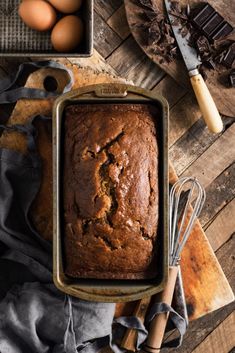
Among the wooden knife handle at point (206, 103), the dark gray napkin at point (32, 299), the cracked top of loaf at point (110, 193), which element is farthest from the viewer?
the wooden knife handle at point (206, 103)

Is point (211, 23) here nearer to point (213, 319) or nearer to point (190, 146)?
point (190, 146)

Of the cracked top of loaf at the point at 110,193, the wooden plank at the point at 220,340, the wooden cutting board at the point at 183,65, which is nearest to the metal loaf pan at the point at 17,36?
the wooden cutting board at the point at 183,65

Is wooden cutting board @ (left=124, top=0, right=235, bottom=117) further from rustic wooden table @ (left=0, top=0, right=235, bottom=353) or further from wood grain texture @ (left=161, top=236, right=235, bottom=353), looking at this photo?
wood grain texture @ (left=161, top=236, right=235, bottom=353)

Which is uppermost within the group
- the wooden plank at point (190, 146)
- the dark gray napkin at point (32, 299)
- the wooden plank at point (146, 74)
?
the wooden plank at point (146, 74)

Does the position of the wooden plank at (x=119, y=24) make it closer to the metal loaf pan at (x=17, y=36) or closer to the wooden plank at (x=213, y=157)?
the metal loaf pan at (x=17, y=36)

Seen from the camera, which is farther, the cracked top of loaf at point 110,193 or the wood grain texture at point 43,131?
the wood grain texture at point 43,131

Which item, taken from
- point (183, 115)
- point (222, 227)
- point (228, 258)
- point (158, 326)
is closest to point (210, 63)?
point (183, 115)

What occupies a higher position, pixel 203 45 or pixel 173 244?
pixel 203 45
